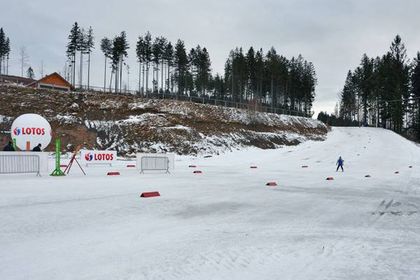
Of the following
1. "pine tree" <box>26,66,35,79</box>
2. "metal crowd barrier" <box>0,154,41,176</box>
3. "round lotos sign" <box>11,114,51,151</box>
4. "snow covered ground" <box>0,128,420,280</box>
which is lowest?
"snow covered ground" <box>0,128,420,280</box>

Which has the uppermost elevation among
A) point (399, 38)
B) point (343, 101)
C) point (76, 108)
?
point (399, 38)

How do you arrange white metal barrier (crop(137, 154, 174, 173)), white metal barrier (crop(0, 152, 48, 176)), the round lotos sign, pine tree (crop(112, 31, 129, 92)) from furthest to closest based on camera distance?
pine tree (crop(112, 31, 129, 92))
the round lotos sign
white metal barrier (crop(137, 154, 174, 173))
white metal barrier (crop(0, 152, 48, 176))

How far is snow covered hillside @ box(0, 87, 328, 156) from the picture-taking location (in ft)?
132

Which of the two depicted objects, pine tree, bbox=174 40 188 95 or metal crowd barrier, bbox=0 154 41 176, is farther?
pine tree, bbox=174 40 188 95

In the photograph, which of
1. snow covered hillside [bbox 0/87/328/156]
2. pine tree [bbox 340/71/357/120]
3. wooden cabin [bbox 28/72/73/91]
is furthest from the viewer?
pine tree [bbox 340/71/357/120]

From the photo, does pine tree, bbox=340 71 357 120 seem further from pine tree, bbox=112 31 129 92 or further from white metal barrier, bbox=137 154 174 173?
white metal barrier, bbox=137 154 174 173

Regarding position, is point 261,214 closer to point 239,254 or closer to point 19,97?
point 239,254

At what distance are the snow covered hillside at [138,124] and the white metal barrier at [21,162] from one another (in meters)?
18.2

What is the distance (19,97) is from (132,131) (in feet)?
48.9

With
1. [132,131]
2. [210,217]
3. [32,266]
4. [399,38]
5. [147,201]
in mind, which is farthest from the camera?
[399,38]

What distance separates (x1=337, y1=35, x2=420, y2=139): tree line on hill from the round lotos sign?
6876 cm

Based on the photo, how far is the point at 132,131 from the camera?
42.4 meters

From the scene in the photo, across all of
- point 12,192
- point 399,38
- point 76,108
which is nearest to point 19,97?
point 76,108

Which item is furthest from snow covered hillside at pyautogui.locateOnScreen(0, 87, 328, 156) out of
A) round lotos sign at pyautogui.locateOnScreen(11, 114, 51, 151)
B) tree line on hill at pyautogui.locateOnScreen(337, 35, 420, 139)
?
tree line on hill at pyautogui.locateOnScreen(337, 35, 420, 139)
